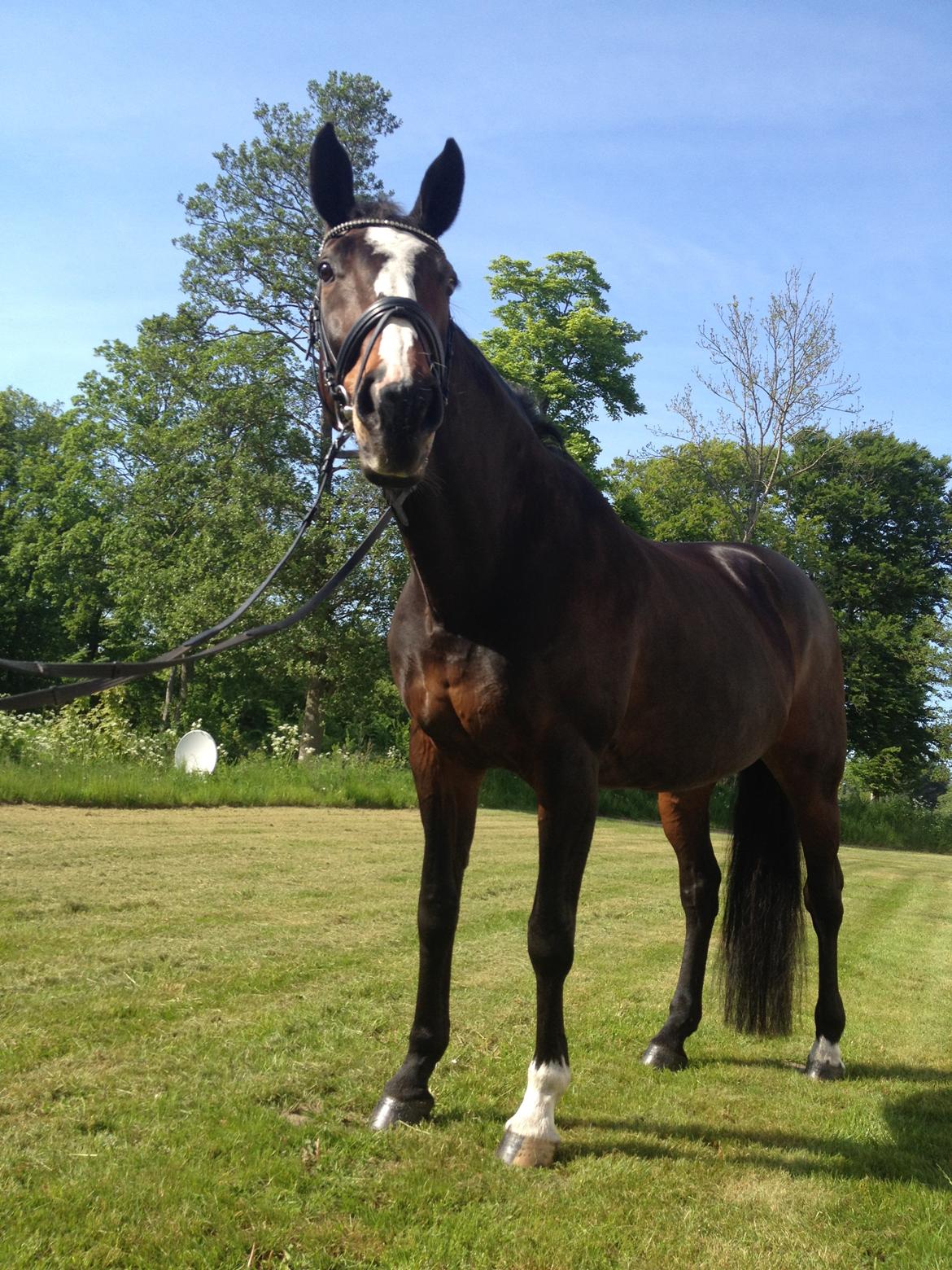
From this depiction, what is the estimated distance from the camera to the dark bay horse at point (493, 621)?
112 inches

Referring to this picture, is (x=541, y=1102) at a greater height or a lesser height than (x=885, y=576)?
lesser

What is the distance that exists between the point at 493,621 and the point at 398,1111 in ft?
5.50

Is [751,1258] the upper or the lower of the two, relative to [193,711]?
lower

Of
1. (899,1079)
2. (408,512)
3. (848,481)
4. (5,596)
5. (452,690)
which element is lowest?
(899,1079)

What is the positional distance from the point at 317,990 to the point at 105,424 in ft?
124

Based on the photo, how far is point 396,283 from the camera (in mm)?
2834

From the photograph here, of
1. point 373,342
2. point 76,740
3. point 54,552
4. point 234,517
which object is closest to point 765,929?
point 373,342

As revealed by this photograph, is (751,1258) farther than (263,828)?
No

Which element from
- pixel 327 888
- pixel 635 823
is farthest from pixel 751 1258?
pixel 635 823

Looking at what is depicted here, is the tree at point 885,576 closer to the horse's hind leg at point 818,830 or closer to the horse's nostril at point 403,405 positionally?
the horse's hind leg at point 818,830

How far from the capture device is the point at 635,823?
22766mm

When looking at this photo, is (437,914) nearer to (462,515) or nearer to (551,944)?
(551,944)

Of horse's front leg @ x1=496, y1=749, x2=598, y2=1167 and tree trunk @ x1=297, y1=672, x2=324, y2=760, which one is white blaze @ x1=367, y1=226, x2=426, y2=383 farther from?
tree trunk @ x1=297, y1=672, x2=324, y2=760

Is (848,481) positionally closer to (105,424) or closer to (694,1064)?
(105,424)
